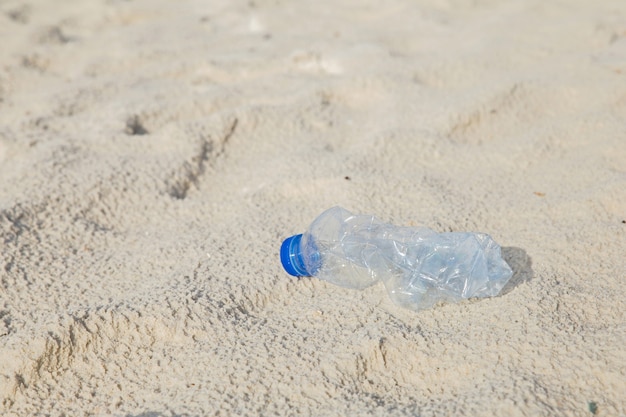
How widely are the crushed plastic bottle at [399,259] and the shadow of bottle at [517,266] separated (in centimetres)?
3

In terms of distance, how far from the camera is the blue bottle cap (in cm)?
160

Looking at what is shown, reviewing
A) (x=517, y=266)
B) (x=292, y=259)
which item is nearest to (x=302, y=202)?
(x=292, y=259)

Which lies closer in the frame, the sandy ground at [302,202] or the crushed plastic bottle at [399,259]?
the sandy ground at [302,202]

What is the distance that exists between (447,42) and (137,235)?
1764mm

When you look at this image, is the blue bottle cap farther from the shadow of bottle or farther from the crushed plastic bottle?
the shadow of bottle

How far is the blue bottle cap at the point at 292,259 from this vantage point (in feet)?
5.24

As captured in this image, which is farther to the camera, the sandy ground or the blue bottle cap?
the blue bottle cap

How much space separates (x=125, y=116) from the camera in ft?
7.86

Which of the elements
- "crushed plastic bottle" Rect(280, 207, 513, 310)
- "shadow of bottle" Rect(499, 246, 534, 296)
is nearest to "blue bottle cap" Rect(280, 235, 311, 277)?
"crushed plastic bottle" Rect(280, 207, 513, 310)

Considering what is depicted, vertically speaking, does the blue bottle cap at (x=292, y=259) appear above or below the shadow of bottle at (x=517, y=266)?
above

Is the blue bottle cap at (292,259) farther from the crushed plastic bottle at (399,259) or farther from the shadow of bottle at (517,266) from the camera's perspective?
the shadow of bottle at (517,266)

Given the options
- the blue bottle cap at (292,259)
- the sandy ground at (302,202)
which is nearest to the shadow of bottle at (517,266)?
the sandy ground at (302,202)

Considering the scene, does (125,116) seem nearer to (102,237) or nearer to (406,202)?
(102,237)

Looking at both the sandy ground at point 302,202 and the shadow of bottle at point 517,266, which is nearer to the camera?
the sandy ground at point 302,202
